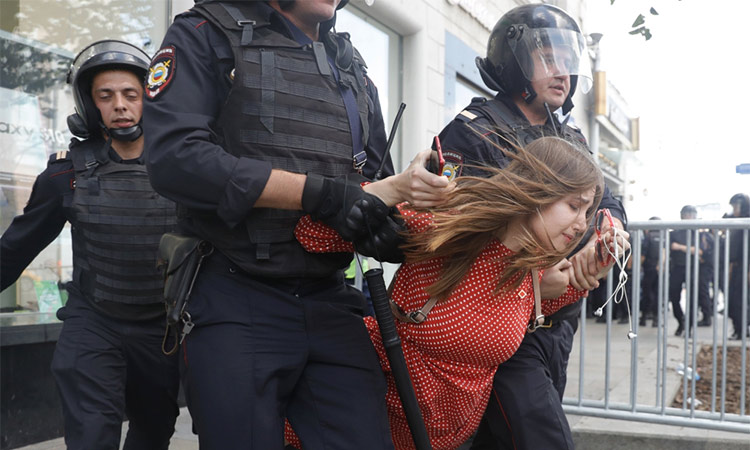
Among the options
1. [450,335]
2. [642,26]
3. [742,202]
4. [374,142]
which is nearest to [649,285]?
[742,202]

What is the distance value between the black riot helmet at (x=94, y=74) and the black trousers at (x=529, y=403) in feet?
5.90

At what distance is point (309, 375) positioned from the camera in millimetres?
1898

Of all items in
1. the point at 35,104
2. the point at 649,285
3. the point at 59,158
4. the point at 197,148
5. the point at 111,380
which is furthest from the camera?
the point at 649,285

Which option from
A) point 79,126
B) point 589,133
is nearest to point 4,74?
point 79,126

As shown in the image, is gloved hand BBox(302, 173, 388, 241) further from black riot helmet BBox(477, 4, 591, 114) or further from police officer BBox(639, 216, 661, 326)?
police officer BBox(639, 216, 661, 326)

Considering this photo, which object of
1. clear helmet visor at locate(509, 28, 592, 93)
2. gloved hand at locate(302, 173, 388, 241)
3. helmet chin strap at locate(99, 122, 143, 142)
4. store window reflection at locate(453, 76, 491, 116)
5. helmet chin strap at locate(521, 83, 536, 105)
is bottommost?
gloved hand at locate(302, 173, 388, 241)

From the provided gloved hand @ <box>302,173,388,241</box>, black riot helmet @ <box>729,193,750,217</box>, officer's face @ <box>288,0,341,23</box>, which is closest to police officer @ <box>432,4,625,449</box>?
gloved hand @ <box>302,173,388,241</box>

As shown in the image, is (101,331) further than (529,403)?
Yes

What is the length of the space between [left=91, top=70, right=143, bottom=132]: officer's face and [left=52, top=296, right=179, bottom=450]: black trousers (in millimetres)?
759

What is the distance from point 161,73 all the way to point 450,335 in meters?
1.00

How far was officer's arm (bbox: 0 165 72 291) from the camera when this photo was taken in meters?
2.90

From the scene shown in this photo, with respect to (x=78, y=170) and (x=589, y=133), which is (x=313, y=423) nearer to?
(x=78, y=170)

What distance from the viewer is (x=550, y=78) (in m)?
2.82

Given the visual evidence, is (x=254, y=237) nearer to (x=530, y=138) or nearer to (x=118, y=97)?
(x=530, y=138)
